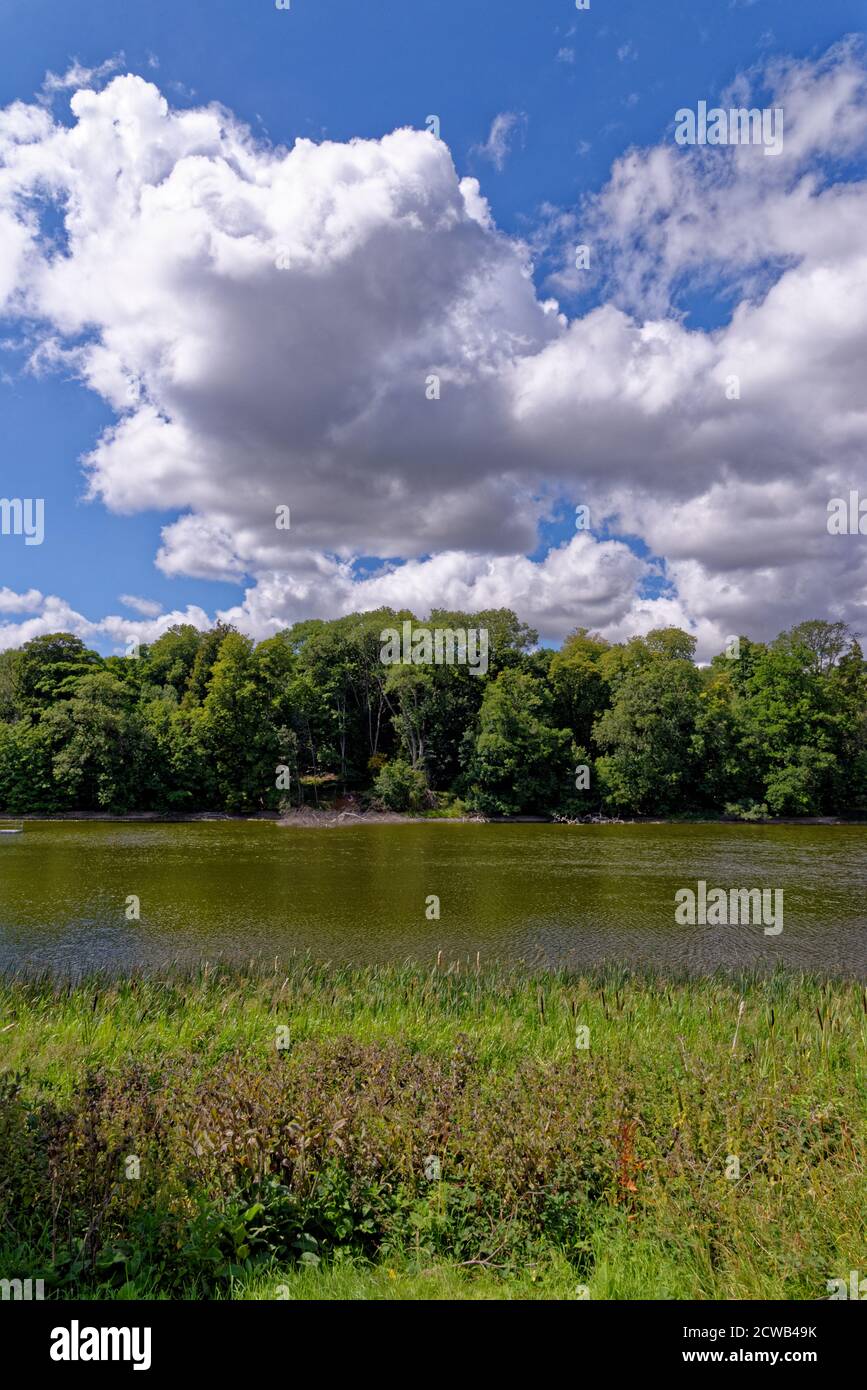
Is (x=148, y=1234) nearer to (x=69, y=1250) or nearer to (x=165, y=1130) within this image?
(x=69, y=1250)

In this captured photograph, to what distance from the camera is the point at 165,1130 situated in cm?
572

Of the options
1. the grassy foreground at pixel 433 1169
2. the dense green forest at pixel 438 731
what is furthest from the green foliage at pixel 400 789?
the grassy foreground at pixel 433 1169

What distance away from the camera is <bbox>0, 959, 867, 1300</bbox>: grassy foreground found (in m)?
4.44

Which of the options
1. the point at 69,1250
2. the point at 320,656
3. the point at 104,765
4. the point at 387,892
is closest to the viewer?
the point at 69,1250

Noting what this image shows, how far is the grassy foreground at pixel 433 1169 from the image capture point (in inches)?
175

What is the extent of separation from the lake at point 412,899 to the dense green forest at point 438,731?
15434 millimetres

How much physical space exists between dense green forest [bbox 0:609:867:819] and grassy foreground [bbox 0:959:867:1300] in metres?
49.4

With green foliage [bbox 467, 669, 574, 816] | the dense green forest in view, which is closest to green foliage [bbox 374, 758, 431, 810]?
the dense green forest

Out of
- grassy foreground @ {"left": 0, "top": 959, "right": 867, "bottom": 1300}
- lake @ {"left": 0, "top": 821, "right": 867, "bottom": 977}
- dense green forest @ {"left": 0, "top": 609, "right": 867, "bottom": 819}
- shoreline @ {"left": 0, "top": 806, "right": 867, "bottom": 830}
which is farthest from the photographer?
dense green forest @ {"left": 0, "top": 609, "right": 867, "bottom": 819}

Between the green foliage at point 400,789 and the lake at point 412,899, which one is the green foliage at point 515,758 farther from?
the lake at point 412,899

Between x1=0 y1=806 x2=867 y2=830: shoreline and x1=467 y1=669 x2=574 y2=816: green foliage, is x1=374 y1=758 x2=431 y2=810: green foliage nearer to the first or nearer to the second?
x1=0 y1=806 x2=867 y2=830: shoreline

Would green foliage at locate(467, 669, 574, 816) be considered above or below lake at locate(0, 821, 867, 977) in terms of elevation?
above

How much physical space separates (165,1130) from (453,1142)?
2358mm
